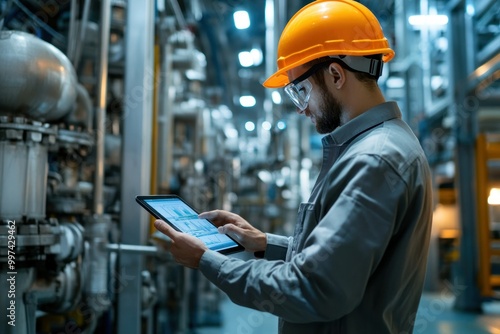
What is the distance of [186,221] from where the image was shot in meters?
1.45

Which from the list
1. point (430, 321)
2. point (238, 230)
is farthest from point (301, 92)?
point (430, 321)

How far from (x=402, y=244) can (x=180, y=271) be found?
12.3ft

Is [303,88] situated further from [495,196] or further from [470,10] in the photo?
[495,196]

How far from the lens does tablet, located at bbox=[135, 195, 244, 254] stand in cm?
137

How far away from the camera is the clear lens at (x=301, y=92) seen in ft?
4.51

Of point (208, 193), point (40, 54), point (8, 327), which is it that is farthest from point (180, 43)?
point (8, 327)

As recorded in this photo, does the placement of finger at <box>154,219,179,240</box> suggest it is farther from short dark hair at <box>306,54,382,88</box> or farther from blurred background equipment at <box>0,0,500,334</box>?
blurred background equipment at <box>0,0,500,334</box>

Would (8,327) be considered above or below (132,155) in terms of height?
below

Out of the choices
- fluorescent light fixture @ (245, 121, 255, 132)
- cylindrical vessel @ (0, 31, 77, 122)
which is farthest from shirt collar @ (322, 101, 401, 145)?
fluorescent light fixture @ (245, 121, 255, 132)

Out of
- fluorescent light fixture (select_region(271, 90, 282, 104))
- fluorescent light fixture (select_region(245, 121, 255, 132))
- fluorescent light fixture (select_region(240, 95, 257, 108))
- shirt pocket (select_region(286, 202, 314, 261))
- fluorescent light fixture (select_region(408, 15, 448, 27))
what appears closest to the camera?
shirt pocket (select_region(286, 202, 314, 261))

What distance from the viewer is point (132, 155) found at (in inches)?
104

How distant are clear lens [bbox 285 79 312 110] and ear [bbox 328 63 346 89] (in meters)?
0.07

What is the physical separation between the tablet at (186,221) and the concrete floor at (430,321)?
3432mm

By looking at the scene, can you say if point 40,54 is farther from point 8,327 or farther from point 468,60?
point 468,60
